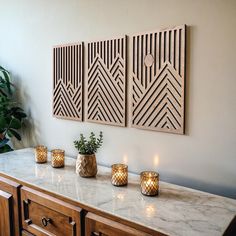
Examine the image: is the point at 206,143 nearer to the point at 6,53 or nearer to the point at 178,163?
the point at 178,163

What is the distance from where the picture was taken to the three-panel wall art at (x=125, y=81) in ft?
4.87

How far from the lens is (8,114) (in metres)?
2.33

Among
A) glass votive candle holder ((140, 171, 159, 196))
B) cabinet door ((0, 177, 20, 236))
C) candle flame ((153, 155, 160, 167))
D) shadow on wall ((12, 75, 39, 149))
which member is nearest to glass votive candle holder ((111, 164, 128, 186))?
glass votive candle holder ((140, 171, 159, 196))

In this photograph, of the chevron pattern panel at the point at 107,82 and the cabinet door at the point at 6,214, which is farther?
the chevron pattern panel at the point at 107,82

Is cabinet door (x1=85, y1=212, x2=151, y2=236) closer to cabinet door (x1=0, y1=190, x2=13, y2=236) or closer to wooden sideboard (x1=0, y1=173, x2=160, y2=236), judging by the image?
wooden sideboard (x1=0, y1=173, x2=160, y2=236)

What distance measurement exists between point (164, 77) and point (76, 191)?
79cm

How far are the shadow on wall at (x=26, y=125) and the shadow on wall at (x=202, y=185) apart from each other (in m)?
1.30

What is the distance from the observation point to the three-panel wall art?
58.4 inches

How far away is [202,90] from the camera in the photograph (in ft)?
4.63

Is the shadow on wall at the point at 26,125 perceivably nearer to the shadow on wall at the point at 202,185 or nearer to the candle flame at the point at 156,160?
the candle flame at the point at 156,160

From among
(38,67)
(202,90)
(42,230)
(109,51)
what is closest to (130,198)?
(42,230)

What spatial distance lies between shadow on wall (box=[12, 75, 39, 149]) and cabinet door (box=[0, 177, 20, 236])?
0.78 metres

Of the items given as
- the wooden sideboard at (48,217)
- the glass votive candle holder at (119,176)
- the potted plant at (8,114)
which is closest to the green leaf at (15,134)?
the potted plant at (8,114)

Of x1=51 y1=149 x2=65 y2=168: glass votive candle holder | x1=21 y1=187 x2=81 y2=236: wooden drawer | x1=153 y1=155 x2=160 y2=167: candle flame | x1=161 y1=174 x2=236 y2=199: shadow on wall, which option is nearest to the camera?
x1=21 y1=187 x2=81 y2=236: wooden drawer
